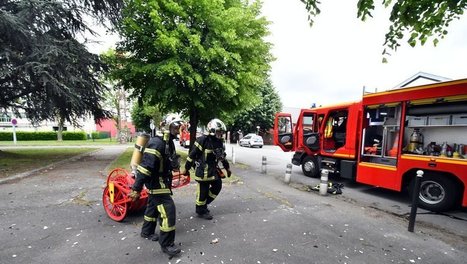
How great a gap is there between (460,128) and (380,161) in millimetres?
1913

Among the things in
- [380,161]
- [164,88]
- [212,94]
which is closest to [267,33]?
[212,94]

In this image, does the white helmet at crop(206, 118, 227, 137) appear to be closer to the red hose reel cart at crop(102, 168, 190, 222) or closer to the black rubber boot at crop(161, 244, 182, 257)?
the red hose reel cart at crop(102, 168, 190, 222)

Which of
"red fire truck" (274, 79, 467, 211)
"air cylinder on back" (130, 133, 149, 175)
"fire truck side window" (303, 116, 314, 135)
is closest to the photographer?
"air cylinder on back" (130, 133, 149, 175)

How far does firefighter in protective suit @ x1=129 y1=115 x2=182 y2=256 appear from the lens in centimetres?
344

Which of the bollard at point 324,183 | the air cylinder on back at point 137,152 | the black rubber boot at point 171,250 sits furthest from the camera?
the bollard at point 324,183

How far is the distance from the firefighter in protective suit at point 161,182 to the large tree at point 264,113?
32534 millimetres

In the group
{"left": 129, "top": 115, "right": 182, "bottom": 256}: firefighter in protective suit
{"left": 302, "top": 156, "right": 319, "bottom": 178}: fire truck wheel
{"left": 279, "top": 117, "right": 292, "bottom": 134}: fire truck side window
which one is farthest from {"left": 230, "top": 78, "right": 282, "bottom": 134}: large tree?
{"left": 129, "top": 115, "right": 182, "bottom": 256}: firefighter in protective suit

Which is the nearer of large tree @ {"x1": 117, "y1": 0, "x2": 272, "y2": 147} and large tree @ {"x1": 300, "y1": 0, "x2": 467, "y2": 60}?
large tree @ {"x1": 300, "y1": 0, "x2": 467, "y2": 60}

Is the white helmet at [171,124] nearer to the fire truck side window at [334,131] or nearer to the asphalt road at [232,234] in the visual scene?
the asphalt road at [232,234]

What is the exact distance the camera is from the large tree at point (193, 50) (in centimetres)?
961

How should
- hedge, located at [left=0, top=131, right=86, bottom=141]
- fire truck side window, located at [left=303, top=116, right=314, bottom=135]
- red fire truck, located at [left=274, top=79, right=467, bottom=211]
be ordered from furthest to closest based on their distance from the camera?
hedge, located at [left=0, top=131, right=86, bottom=141] → fire truck side window, located at [left=303, top=116, right=314, bottom=135] → red fire truck, located at [left=274, top=79, right=467, bottom=211]

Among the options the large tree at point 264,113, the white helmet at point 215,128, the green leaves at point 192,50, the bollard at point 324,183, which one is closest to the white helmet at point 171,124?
the white helmet at point 215,128

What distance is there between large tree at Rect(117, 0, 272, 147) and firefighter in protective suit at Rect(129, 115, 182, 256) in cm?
595

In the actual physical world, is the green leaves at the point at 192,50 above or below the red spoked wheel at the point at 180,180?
above
